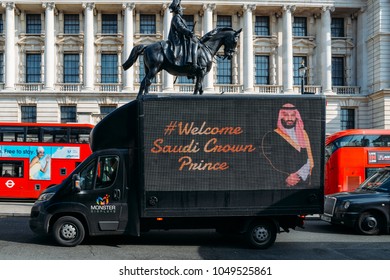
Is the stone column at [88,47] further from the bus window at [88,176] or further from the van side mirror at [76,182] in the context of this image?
the van side mirror at [76,182]

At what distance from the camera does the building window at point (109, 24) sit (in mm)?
38031

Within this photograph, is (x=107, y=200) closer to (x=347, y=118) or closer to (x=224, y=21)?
(x=224, y=21)

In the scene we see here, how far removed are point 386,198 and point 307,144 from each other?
425cm

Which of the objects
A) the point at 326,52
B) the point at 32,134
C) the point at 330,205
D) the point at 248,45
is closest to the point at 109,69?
the point at 248,45

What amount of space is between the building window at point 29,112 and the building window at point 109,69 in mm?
6288

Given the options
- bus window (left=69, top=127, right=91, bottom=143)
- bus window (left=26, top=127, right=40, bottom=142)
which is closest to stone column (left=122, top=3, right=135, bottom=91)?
bus window (left=69, top=127, right=91, bottom=143)

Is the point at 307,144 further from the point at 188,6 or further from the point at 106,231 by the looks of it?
the point at 188,6

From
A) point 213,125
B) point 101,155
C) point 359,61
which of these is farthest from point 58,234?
point 359,61

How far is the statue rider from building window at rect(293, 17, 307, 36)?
30.5 m

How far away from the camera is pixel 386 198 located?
1178 cm

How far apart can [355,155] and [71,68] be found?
88.1 feet

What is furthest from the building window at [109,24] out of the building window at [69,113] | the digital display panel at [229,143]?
the digital display panel at [229,143]

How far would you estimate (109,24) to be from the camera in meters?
38.1

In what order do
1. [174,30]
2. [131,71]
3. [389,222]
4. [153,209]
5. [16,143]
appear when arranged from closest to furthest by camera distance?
[153,209], [174,30], [389,222], [16,143], [131,71]
